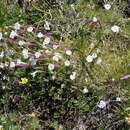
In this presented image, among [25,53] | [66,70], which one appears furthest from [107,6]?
Result: [25,53]

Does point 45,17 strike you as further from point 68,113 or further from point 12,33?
point 68,113

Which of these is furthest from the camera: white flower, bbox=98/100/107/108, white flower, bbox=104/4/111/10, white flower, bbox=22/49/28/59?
white flower, bbox=104/4/111/10

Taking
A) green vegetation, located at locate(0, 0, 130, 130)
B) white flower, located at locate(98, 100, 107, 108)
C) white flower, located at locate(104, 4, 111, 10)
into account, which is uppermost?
white flower, located at locate(104, 4, 111, 10)

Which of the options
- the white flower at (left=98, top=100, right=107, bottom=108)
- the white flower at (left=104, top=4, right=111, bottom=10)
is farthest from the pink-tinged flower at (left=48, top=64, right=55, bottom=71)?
the white flower at (left=104, top=4, right=111, bottom=10)

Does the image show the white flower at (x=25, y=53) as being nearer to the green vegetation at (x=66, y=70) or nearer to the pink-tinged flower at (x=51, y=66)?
the green vegetation at (x=66, y=70)

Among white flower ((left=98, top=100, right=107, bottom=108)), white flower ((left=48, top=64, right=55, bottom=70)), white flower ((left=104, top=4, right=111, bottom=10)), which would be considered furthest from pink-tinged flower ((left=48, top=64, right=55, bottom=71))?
white flower ((left=104, top=4, right=111, bottom=10))

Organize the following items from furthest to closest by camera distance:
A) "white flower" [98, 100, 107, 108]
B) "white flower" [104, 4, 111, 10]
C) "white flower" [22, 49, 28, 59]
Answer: "white flower" [104, 4, 111, 10] → "white flower" [22, 49, 28, 59] → "white flower" [98, 100, 107, 108]

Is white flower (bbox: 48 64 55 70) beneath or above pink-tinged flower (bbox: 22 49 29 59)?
beneath

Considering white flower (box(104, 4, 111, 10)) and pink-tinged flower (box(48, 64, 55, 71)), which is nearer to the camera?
pink-tinged flower (box(48, 64, 55, 71))

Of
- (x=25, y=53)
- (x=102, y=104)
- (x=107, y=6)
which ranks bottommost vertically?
(x=102, y=104)

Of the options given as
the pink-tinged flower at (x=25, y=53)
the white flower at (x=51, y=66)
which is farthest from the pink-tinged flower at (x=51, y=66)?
the pink-tinged flower at (x=25, y=53)

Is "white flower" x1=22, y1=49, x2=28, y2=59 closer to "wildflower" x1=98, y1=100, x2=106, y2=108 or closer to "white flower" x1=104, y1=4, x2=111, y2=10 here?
"wildflower" x1=98, y1=100, x2=106, y2=108

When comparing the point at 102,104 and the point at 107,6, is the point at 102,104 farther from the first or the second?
the point at 107,6
